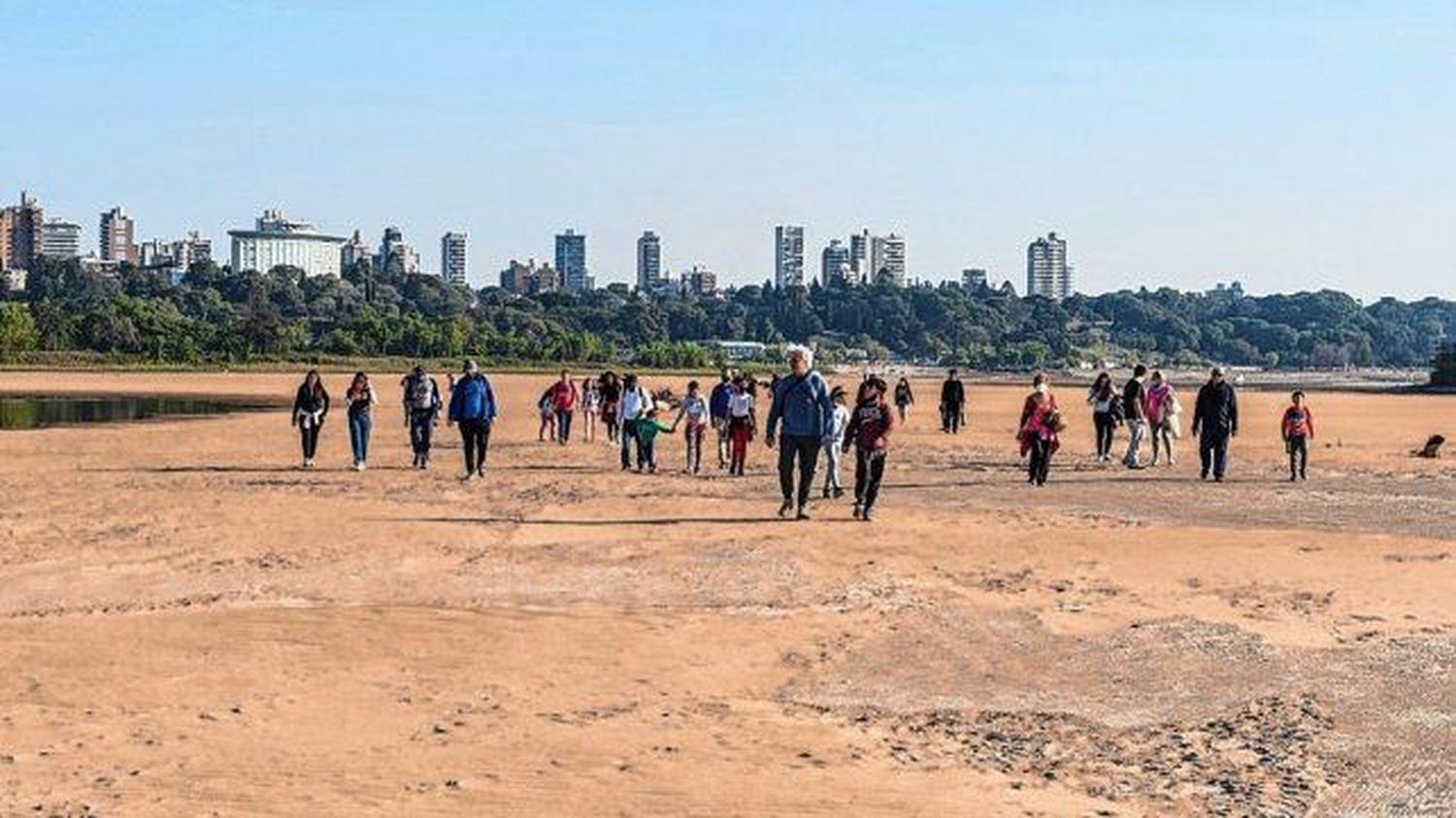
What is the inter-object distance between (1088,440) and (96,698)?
3051cm

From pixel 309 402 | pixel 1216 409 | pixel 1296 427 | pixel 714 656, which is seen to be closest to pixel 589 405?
pixel 309 402

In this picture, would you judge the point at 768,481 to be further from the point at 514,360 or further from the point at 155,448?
the point at 514,360

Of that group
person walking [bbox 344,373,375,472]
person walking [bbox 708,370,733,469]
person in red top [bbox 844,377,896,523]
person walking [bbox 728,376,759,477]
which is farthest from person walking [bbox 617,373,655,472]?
person in red top [bbox 844,377,896,523]

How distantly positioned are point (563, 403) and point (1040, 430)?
12037 millimetres

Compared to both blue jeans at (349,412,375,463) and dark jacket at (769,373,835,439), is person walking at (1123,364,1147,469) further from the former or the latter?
blue jeans at (349,412,375,463)

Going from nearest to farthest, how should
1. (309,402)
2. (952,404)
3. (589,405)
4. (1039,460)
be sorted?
(1039,460)
(309,402)
(589,405)
(952,404)

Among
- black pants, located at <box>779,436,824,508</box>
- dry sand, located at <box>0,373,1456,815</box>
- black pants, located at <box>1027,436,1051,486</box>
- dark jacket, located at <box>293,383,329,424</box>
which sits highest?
dark jacket, located at <box>293,383,329,424</box>

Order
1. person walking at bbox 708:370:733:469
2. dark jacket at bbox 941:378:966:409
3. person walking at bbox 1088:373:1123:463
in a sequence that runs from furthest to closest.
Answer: dark jacket at bbox 941:378:966:409 → person walking at bbox 1088:373:1123:463 → person walking at bbox 708:370:733:469

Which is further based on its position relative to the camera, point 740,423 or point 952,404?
point 952,404

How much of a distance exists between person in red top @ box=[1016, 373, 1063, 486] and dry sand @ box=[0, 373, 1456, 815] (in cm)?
254

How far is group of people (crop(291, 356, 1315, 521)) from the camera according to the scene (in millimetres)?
17328

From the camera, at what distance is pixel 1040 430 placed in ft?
74.0

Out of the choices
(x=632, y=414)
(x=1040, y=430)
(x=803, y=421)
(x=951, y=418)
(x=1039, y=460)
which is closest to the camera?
(x=803, y=421)

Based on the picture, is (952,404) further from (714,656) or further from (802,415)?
(714,656)
